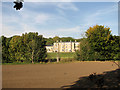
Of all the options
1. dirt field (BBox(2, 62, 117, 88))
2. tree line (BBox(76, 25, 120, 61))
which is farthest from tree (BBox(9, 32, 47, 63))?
dirt field (BBox(2, 62, 117, 88))

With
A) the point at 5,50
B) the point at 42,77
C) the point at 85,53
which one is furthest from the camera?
the point at 85,53

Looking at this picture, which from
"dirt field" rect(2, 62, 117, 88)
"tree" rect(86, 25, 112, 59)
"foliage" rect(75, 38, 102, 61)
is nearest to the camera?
"dirt field" rect(2, 62, 117, 88)

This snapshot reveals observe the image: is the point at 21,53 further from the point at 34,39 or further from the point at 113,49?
the point at 113,49

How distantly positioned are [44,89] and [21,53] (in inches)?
986

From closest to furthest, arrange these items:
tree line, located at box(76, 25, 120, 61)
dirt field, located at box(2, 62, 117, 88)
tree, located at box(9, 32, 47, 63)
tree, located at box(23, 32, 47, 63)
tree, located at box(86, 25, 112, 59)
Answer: dirt field, located at box(2, 62, 117, 88)
tree, located at box(23, 32, 47, 63)
tree, located at box(9, 32, 47, 63)
tree line, located at box(76, 25, 120, 61)
tree, located at box(86, 25, 112, 59)

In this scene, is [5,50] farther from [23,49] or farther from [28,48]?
[28,48]

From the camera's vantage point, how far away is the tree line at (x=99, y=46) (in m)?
33.7

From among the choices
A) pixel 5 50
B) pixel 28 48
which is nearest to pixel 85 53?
pixel 28 48

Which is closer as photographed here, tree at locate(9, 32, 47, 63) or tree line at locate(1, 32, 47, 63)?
tree at locate(9, 32, 47, 63)

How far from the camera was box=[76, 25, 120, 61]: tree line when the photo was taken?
33.7 m

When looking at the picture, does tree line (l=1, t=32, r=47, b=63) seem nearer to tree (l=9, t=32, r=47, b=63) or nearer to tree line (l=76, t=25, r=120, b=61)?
tree (l=9, t=32, r=47, b=63)

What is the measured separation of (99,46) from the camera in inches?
1378

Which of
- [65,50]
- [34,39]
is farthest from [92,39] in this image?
[65,50]

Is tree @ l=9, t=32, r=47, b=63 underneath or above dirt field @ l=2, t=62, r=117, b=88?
above
